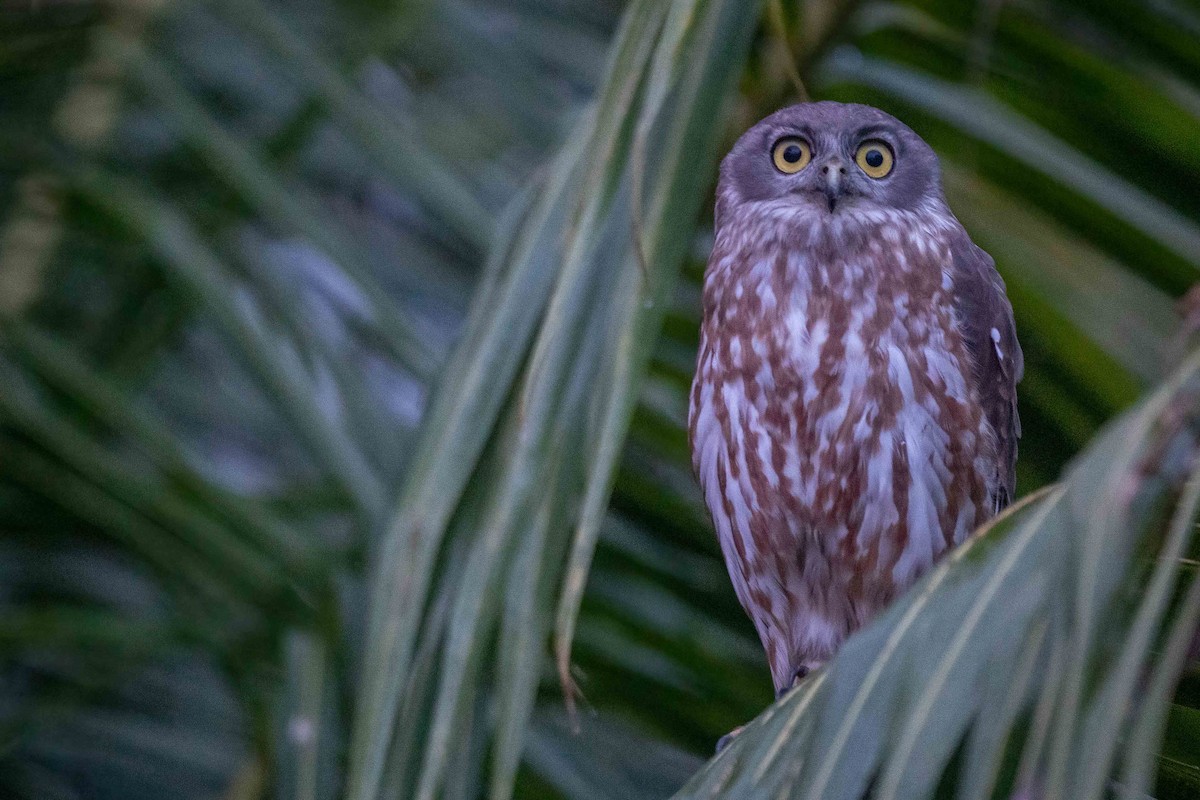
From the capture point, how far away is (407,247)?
104 inches

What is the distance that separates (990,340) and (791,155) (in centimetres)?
36

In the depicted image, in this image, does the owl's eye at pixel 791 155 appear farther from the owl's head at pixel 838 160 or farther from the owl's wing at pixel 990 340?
the owl's wing at pixel 990 340

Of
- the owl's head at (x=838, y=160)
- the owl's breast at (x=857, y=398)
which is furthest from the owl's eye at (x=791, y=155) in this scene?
the owl's breast at (x=857, y=398)

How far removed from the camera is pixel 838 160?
1885 mm

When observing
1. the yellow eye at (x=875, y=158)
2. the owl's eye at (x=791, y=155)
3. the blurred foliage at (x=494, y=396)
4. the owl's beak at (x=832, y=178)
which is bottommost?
the blurred foliage at (x=494, y=396)

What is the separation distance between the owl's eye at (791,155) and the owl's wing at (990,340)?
9.1 inches

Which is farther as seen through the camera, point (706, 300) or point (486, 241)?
point (486, 241)

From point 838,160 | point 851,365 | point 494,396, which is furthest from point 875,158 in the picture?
point 494,396

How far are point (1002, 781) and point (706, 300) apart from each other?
133cm

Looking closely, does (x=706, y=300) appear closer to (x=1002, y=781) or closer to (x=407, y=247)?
(x=407, y=247)

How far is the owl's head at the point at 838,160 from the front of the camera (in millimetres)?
1844

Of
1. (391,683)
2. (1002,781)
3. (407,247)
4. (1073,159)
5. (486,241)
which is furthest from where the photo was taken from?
(407,247)

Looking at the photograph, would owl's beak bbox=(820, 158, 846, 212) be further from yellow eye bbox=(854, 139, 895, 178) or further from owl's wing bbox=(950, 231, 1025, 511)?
owl's wing bbox=(950, 231, 1025, 511)

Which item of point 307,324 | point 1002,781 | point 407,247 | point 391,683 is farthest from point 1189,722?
point 407,247
